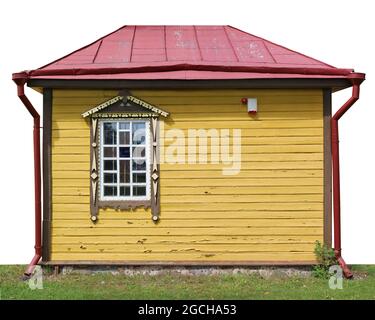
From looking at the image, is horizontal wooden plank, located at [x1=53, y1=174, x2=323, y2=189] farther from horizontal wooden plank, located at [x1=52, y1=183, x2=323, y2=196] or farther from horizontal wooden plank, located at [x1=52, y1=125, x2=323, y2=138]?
horizontal wooden plank, located at [x1=52, y1=125, x2=323, y2=138]

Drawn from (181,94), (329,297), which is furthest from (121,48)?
(329,297)

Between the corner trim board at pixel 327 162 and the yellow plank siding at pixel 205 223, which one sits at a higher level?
the corner trim board at pixel 327 162

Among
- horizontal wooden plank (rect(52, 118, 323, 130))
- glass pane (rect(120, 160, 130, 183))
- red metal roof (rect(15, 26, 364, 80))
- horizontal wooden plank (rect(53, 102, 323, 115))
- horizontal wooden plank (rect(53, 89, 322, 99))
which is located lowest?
glass pane (rect(120, 160, 130, 183))

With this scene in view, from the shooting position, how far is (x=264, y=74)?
10.4 m

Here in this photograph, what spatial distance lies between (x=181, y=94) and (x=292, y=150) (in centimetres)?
216

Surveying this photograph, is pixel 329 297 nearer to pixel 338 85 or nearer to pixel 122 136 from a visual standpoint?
pixel 338 85

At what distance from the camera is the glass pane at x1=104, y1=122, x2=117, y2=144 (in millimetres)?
10711

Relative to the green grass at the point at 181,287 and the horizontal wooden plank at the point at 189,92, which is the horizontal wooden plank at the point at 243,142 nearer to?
the horizontal wooden plank at the point at 189,92

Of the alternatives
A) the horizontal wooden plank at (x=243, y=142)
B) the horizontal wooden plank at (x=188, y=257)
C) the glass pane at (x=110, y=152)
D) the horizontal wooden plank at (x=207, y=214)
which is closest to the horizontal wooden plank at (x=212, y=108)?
the horizontal wooden plank at (x=243, y=142)

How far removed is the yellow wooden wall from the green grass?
0.40 meters

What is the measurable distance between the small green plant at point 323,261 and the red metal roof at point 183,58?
9.72 feet

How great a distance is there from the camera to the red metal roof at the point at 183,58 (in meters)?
10.4

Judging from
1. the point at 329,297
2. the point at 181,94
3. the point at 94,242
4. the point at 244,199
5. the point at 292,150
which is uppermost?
the point at 181,94

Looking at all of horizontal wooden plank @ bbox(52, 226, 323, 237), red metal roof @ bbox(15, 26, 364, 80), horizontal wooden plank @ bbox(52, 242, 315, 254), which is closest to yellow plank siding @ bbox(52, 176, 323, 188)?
horizontal wooden plank @ bbox(52, 226, 323, 237)
